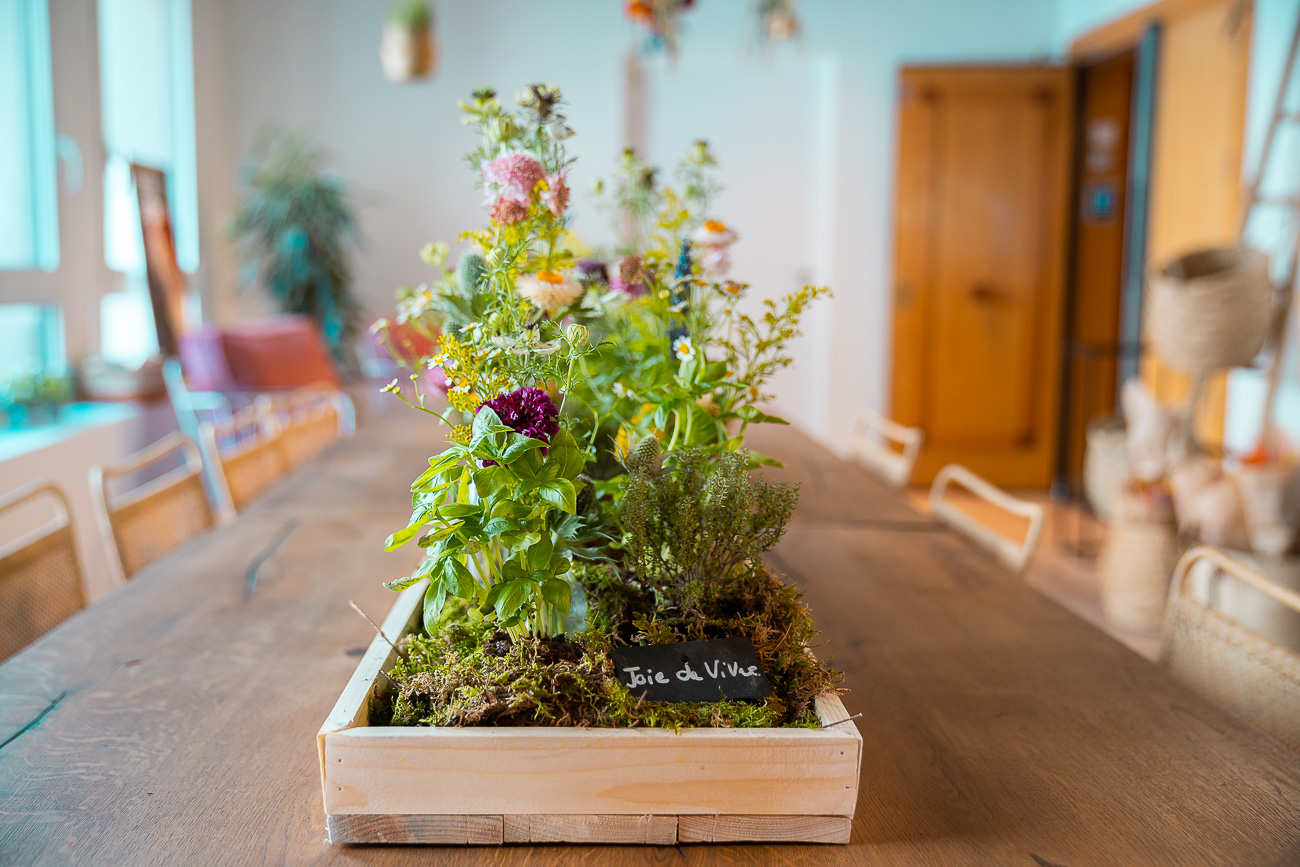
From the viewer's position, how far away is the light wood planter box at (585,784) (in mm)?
875

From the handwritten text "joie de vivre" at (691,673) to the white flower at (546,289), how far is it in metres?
0.40

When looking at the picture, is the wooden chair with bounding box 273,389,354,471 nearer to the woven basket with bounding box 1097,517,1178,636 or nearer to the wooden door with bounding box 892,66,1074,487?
the woven basket with bounding box 1097,517,1178,636

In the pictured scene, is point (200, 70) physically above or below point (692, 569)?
above

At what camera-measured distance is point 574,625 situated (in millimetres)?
1030

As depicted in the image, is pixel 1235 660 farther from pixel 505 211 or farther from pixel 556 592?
pixel 505 211

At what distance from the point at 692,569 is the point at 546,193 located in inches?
16.4

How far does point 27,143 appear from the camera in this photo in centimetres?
371

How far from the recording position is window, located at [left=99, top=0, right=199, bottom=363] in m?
4.38

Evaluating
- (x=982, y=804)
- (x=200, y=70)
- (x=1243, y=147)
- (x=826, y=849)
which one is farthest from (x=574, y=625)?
(x=200, y=70)

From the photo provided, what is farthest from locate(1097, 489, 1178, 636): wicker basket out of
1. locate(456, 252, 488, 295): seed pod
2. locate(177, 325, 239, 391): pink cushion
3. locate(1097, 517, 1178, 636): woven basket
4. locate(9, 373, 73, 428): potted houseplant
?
locate(9, 373, 73, 428): potted houseplant

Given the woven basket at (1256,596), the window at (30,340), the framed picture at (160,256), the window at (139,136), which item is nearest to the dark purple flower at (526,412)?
the woven basket at (1256,596)

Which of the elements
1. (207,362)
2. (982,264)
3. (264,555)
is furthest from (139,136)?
(982,264)

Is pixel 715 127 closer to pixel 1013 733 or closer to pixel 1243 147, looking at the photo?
pixel 1243 147

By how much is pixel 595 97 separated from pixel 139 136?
7.67ft
